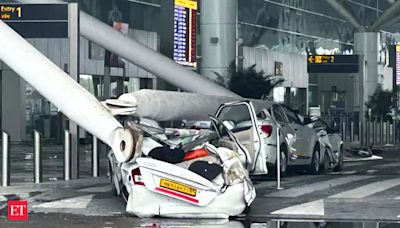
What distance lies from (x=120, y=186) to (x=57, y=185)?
3.61 meters

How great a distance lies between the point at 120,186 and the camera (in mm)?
15766

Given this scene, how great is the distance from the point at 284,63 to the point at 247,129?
38.6 m

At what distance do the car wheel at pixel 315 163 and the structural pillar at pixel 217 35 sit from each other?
12.1 metres

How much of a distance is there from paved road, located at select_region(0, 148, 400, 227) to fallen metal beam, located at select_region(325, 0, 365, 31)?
107ft

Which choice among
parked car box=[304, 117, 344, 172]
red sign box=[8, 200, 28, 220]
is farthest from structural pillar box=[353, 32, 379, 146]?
red sign box=[8, 200, 28, 220]

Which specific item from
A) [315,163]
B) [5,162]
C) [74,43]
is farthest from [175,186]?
[315,163]

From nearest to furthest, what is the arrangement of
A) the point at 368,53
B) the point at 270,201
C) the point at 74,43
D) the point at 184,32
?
the point at 270,201 < the point at 74,43 < the point at 184,32 < the point at 368,53

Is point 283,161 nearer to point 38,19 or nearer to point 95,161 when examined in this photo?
point 95,161

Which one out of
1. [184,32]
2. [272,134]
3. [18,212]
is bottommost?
[18,212]

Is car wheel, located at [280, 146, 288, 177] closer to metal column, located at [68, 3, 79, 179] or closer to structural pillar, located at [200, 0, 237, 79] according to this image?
metal column, located at [68, 3, 79, 179]

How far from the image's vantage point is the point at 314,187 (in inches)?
733

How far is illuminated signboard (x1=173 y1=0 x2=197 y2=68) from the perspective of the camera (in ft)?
93.6

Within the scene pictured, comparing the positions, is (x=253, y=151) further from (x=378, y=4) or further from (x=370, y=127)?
(x=378, y=4)

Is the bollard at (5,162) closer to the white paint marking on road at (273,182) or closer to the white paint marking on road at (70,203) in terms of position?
the white paint marking on road at (70,203)
